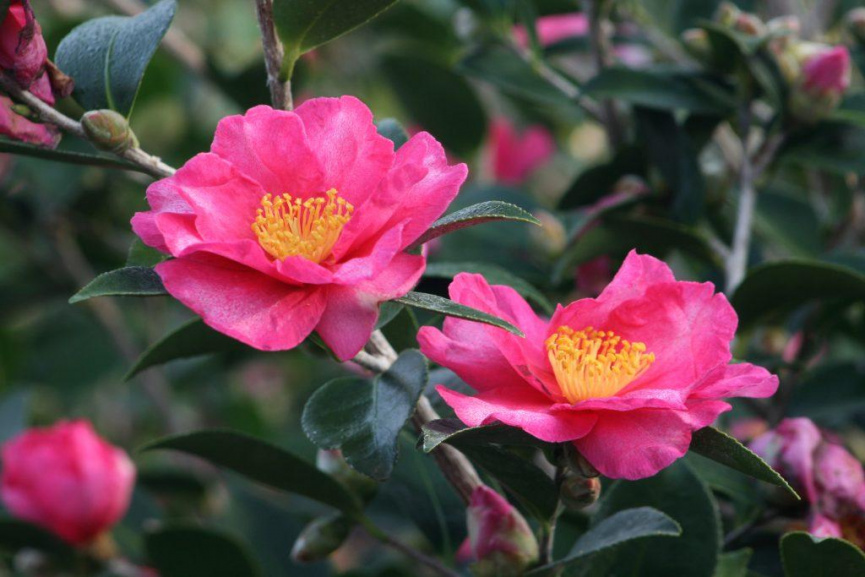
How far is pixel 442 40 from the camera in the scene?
86.5 inches

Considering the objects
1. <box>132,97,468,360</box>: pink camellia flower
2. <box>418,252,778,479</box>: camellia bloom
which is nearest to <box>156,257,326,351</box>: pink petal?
<box>132,97,468,360</box>: pink camellia flower

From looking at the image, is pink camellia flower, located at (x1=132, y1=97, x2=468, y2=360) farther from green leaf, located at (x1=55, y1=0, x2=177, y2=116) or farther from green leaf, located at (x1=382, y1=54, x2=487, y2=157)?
green leaf, located at (x1=382, y1=54, x2=487, y2=157)

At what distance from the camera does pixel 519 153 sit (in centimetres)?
236

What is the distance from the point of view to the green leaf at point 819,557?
2.47ft

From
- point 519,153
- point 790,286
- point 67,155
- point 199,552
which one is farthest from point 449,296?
point 519,153

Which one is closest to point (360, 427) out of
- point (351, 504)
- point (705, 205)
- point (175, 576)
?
point (351, 504)

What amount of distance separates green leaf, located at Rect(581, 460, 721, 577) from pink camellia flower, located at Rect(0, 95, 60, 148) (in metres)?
0.55

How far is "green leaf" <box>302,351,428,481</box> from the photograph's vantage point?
710mm

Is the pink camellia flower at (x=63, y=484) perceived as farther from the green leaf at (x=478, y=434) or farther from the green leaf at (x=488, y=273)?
the green leaf at (x=478, y=434)

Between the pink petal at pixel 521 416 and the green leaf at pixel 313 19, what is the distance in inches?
11.8

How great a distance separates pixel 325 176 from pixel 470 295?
0.47ft

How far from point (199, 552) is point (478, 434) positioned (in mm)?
636

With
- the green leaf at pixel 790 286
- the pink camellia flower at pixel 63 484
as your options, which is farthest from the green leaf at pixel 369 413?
the pink camellia flower at pixel 63 484

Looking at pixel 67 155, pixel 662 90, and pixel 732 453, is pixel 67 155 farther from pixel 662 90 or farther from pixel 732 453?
pixel 662 90
